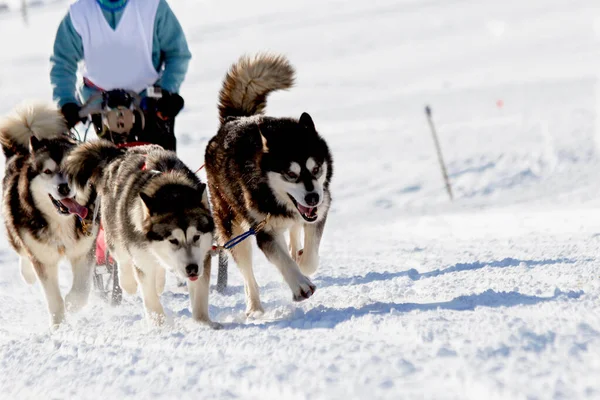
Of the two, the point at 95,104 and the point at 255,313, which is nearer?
the point at 255,313

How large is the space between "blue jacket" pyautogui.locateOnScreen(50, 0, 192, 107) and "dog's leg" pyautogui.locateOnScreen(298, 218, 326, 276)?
132 centimetres

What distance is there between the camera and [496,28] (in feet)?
79.6

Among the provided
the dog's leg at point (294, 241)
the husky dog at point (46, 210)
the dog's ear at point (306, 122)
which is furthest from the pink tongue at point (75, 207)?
the dog's ear at point (306, 122)

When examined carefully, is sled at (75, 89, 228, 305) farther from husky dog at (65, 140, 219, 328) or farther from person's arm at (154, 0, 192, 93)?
husky dog at (65, 140, 219, 328)

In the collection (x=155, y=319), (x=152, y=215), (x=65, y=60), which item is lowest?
(x=155, y=319)

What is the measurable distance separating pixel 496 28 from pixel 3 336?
22468mm

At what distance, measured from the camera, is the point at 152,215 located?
3.51m

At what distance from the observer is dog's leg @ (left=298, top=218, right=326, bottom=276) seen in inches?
160

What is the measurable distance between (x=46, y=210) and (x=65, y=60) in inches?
42.9

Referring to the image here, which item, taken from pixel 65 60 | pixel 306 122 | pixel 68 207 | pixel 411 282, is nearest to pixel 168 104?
pixel 65 60

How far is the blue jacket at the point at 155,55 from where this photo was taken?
471 cm

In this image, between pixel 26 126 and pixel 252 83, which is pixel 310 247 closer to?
pixel 252 83

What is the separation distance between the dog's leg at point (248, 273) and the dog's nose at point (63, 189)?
901 millimetres

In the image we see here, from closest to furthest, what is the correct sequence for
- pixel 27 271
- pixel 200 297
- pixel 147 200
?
pixel 147 200, pixel 200 297, pixel 27 271
